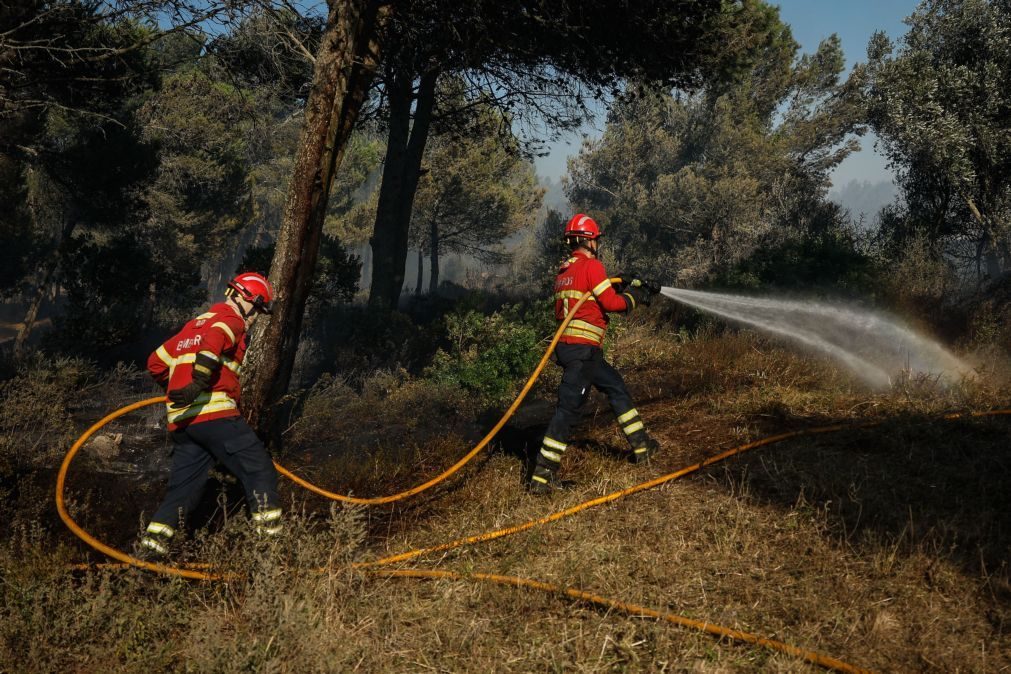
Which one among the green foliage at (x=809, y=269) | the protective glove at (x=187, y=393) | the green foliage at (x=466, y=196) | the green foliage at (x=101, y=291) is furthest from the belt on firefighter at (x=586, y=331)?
the green foliage at (x=466, y=196)

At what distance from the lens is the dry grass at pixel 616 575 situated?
3031 millimetres

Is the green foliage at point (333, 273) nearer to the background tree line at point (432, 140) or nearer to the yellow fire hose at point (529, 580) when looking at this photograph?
the background tree line at point (432, 140)

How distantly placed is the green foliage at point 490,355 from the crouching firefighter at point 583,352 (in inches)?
167

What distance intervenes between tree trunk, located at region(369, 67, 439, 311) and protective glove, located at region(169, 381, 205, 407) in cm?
1064

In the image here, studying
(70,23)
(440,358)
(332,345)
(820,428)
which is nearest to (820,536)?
(820,428)

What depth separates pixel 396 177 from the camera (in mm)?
14711

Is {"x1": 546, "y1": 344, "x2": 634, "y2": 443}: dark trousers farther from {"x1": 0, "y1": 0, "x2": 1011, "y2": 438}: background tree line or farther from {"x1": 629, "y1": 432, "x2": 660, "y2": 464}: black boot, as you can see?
{"x1": 0, "y1": 0, "x2": 1011, "y2": 438}: background tree line

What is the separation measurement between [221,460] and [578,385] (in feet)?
8.42

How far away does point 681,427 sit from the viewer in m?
6.34

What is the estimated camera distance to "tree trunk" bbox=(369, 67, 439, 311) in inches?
574

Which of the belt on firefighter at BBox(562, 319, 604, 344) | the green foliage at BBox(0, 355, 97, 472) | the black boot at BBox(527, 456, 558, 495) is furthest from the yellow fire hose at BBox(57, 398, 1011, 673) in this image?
the green foliage at BBox(0, 355, 97, 472)

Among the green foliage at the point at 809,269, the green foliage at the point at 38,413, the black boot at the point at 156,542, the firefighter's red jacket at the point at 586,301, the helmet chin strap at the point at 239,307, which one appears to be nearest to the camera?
the black boot at the point at 156,542

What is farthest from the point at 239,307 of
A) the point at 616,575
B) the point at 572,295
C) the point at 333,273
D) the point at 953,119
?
the point at 953,119

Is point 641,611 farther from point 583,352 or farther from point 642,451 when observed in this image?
point 583,352
